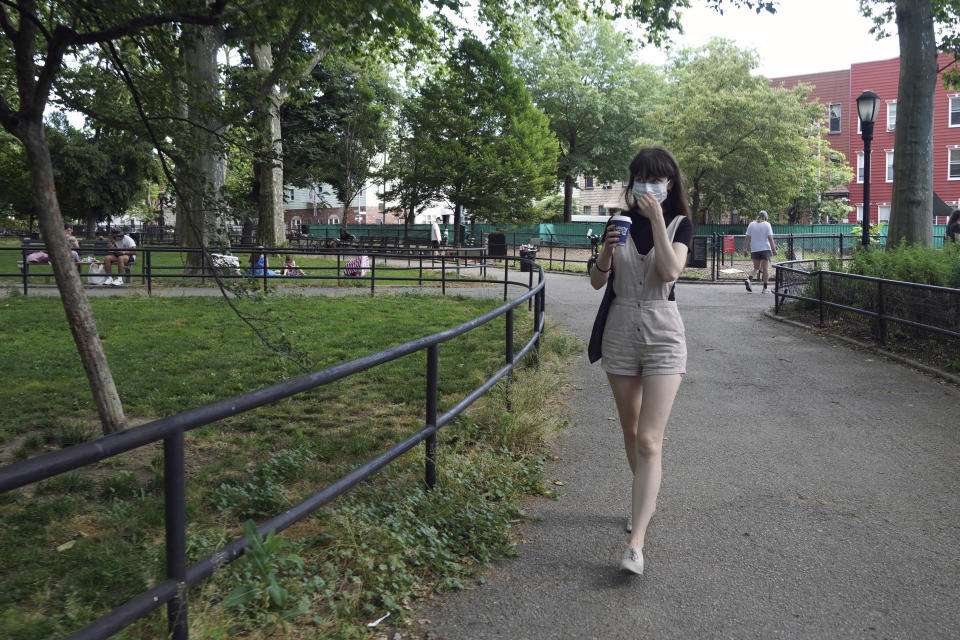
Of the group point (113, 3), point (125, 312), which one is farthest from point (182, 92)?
point (125, 312)

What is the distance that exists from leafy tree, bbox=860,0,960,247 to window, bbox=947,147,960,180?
121ft

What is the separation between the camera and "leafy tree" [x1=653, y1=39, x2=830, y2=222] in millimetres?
40500

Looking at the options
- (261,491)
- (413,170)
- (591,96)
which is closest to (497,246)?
(413,170)

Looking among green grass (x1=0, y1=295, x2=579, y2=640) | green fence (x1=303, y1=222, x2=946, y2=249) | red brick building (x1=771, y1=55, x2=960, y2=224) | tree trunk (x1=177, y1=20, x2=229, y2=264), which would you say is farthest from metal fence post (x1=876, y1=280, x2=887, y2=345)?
red brick building (x1=771, y1=55, x2=960, y2=224)

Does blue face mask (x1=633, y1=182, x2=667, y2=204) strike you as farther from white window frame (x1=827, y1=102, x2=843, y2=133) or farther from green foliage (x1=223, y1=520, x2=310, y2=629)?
white window frame (x1=827, y1=102, x2=843, y2=133)

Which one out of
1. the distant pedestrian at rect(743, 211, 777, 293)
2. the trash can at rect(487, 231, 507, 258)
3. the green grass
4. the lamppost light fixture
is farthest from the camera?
the trash can at rect(487, 231, 507, 258)

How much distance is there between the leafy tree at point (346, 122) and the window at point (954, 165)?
31.9m

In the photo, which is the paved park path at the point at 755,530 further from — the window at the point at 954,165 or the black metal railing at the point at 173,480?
the window at the point at 954,165

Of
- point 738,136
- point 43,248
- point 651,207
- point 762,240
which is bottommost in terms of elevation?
point 43,248

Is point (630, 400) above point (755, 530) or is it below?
above

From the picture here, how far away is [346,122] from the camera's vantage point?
4519 centimetres

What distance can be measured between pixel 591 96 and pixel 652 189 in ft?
167

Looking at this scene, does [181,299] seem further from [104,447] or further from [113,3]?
[104,447]

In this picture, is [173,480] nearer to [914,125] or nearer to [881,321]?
[881,321]
